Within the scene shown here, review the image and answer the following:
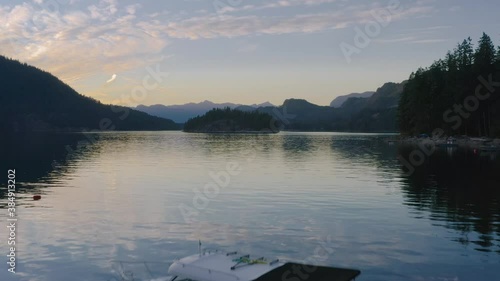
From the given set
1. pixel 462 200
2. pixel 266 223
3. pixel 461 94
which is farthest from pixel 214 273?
pixel 461 94

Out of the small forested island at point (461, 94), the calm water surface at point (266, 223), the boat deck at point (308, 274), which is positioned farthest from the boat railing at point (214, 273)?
the small forested island at point (461, 94)

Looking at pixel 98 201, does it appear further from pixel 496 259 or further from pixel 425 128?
pixel 425 128

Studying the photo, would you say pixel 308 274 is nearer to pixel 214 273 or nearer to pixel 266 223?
pixel 214 273

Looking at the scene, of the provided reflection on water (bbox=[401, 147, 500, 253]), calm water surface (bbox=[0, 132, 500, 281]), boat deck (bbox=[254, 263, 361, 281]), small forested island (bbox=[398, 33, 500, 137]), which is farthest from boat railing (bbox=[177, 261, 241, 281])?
small forested island (bbox=[398, 33, 500, 137])

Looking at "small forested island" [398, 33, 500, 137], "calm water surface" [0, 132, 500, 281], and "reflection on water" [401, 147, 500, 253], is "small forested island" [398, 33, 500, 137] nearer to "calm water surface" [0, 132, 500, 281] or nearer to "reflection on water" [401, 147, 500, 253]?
"reflection on water" [401, 147, 500, 253]

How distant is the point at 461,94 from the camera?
169m

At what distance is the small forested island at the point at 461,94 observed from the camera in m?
165

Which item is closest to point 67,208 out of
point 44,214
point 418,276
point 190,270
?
point 44,214

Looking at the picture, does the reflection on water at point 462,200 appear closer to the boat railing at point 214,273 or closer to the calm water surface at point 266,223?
the calm water surface at point 266,223

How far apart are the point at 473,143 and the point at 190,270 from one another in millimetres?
157008

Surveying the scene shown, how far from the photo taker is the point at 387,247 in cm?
3253

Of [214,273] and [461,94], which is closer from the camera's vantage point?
[214,273]

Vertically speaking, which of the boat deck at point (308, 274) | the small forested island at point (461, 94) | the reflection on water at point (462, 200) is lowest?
the reflection on water at point (462, 200)

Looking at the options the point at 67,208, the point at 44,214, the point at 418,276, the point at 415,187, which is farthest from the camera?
the point at 415,187
